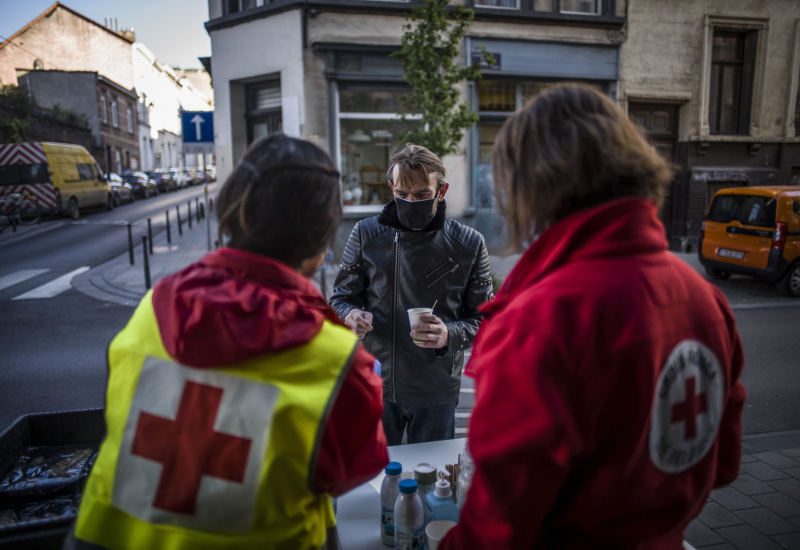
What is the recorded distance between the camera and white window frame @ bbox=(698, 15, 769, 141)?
1420 cm

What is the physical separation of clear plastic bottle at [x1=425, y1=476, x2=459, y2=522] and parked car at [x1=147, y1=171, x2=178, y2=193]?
35.9m

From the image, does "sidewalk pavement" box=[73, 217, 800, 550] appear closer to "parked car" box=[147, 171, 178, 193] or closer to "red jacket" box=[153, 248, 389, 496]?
"red jacket" box=[153, 248, 389, 496]

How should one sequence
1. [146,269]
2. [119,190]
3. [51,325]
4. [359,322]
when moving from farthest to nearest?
[119,190] → [146,269] → [51,325] → [359,322]

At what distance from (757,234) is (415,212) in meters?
9.43

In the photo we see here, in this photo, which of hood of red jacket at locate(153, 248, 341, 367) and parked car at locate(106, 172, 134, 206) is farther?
parked car at locate(106, 172, 134, 206)

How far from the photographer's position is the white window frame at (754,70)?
14195 millimetres

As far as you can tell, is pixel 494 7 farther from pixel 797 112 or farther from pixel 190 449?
pixel 190 449

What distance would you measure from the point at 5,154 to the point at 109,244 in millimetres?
6834

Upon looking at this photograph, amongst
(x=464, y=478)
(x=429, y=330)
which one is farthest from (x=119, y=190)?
(x=464, y=478)

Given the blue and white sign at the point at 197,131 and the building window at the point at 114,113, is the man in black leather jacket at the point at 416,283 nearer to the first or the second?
the blue and white sign at the point at 197,131

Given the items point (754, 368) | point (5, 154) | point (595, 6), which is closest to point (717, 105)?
point (595, 6)

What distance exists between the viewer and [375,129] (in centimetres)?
1267

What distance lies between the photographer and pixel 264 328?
3.79 feet

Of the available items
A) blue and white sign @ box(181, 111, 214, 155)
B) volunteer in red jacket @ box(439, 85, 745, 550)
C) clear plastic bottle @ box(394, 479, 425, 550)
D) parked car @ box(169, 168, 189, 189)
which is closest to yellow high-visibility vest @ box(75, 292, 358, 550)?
volunteer in red jacket @ box(439, 85, 745, 550)
